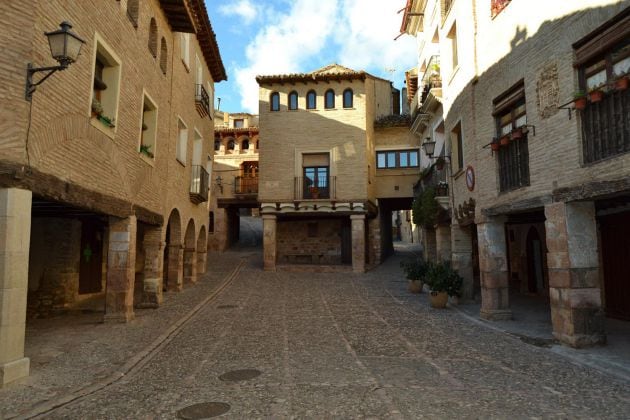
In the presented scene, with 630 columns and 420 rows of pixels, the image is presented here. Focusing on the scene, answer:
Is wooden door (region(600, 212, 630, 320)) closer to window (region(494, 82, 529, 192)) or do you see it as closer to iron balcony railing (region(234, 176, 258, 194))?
window (region(494, 82, 529, 192))

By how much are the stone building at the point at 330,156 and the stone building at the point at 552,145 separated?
9398 millimetres

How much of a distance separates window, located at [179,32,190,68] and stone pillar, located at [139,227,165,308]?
6.68 m

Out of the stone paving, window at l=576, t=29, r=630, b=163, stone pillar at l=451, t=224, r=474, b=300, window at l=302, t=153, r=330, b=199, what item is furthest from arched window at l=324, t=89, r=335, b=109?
window at l=576, t=29, r=630, b=163

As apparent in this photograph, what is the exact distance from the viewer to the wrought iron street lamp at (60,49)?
6336 mm

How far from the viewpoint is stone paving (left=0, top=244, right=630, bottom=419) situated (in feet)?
17.2

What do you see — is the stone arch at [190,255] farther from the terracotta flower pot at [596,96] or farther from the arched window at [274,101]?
the terracotta flower pot at [596,96]

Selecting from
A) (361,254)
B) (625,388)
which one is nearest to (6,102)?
(625,388)

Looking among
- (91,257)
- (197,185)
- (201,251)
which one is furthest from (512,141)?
(201,251)

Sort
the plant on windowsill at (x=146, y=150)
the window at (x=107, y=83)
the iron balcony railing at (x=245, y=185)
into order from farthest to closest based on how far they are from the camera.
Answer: the iron balcony railing at (x=245, y=185) → the plant on windowsill at (x=146, y=150) → the window at (x=107, y=83)

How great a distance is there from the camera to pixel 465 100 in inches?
496

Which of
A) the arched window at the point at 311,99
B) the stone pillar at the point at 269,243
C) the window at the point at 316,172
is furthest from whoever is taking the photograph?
the arched window at the point at 311,99

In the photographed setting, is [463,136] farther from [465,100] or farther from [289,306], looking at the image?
[289,306]

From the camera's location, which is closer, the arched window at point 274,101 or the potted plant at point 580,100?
the potted plant at point 580,100

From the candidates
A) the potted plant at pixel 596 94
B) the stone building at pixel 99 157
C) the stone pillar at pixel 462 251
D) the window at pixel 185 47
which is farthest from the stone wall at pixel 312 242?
the potted plant at pixel 596 94
